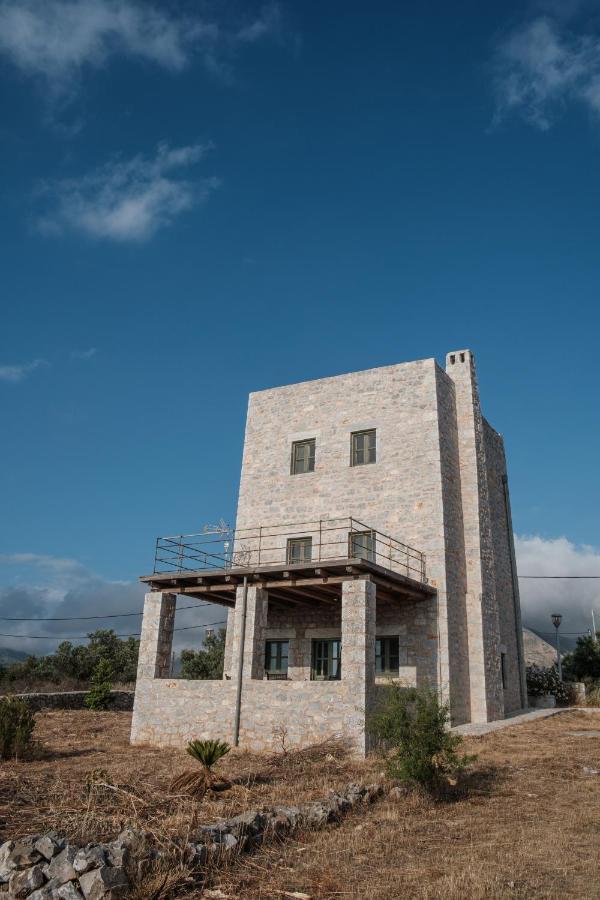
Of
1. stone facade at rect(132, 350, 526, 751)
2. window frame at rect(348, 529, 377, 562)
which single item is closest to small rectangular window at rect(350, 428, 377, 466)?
stone facade at rect(132, 350, 526, 751)

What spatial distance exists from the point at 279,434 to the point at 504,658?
10192 millimetres

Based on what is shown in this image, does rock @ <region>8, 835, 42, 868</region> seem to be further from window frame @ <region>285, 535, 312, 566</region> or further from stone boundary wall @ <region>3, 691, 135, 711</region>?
stone boundary wall @ <region>3, 691, 135, 711</region>

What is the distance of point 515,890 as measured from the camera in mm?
5828

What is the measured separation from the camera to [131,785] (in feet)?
30.9

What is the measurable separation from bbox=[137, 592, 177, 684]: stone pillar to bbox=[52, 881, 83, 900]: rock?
12358 millimetres

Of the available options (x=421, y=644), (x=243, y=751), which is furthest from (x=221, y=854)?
(x=421, y=644)

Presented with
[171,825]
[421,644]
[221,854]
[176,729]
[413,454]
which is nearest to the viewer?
[221,854]

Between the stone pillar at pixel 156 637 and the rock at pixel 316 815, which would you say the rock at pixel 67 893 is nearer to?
the rock at pixel 316 815

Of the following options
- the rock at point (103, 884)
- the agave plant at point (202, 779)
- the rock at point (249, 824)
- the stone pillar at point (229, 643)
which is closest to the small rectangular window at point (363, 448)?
the stone pillar at point (229, 643)

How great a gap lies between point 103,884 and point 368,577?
1036 centimetres

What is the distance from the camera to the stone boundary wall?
23406mm

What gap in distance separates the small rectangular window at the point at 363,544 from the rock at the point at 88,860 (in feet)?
44.7

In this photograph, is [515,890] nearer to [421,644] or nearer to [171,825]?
[171,825]

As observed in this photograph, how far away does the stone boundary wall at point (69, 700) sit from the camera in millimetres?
23406
